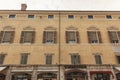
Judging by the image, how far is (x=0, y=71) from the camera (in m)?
20.7

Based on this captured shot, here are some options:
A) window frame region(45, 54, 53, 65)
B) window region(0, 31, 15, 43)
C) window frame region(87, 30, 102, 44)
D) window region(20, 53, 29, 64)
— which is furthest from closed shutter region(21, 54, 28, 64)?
window frame region(87, 30, 102, 44)

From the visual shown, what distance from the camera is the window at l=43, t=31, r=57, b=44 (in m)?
24.5

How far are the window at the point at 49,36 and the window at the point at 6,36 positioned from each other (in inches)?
155

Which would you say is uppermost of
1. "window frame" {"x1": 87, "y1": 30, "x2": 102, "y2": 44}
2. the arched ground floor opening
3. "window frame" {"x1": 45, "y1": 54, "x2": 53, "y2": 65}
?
"window frame" {"x1": 87, "y1": 30, "x2": 102, "y2": 44}

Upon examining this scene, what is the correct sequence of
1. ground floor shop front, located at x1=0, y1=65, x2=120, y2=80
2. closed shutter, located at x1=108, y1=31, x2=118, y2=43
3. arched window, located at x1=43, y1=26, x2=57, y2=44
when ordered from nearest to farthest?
ground floor shop front, located at x1=0, y1=65, x2=120, y2=80 → arched window, located at x1=43, y1=26, x2=57, y2=44 → closed shutter, located at x1=108, y1=31, x2=118, y2=43

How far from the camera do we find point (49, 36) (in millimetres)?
24844

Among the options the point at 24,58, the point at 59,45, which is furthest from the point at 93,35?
the point at 24,58

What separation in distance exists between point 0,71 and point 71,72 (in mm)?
7443

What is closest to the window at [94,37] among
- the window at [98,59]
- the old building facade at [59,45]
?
the old building facade at [59,45]

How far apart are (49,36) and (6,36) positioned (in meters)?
5.27

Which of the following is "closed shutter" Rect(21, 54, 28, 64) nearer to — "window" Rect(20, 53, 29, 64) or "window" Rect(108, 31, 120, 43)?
"window" Rect(20, 53, 29, 64)

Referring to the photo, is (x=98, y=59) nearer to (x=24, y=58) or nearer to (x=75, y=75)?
(x=75, y=75)

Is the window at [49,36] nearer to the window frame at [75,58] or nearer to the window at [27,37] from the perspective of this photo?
the window at [27,37]

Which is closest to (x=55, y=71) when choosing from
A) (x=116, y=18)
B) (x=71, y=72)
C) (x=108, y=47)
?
(x=71, y=72)
